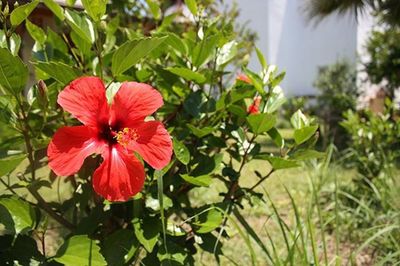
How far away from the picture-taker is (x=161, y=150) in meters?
0.93

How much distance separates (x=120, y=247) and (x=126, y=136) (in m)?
0.32

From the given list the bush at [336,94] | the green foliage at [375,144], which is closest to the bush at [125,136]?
the green foliage at [375,144]

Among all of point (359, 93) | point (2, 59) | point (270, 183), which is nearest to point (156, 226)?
point (2, 59)

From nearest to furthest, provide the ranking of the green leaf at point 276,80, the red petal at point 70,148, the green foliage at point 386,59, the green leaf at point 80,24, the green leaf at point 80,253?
the red petal at point 70,148, the green leaf at point 80,253, the green leaf at point 80,24, the green leaf at point 276,80, the green foliage at point 386,59

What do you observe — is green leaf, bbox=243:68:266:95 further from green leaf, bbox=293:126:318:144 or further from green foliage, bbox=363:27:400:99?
green foliage, bbox=363:27:400:99

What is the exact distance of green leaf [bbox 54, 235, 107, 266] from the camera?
969mm

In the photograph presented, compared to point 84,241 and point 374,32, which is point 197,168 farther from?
point 374,32

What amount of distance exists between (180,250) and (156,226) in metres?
0.10

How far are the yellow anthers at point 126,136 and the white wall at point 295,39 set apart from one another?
11904mm

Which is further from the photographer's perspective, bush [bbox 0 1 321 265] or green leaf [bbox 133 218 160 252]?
green leaf [bbox 133 218 160 252]

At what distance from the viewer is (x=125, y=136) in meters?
0.93

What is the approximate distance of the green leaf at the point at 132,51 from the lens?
91cm

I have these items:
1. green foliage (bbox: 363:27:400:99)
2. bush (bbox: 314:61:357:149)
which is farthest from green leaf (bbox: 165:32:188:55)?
green foliage (bbox: 363:27:400:99)

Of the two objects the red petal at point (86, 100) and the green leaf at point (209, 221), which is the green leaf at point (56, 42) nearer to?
the red petal at point (86, 100)
